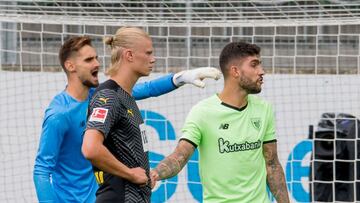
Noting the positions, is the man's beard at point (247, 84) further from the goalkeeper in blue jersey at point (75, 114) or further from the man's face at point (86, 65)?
the man's face at point (86, 65)

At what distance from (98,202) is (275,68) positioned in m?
5.73

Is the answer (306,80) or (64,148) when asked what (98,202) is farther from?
(306,80)

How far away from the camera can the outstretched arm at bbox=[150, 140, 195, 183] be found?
16.2 feet

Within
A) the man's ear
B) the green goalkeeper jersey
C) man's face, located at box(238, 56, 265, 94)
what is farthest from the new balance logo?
the man's ear

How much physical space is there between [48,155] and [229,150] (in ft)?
3.54

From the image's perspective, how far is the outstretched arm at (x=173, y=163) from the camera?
4.94 m

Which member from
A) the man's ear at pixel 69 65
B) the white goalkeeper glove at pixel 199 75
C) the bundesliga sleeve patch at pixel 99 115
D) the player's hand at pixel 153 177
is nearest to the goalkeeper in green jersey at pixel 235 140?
the white goalkeeper glove at pixel 199 75

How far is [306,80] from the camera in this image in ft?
30.8

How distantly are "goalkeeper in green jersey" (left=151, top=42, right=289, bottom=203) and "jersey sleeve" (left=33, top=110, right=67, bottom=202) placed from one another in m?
0.76

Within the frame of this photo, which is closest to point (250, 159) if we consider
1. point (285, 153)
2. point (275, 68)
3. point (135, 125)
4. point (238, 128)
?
point (238, 128)

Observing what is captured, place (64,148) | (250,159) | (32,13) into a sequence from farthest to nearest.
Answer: (32,13) < (64,148) < (250,159)

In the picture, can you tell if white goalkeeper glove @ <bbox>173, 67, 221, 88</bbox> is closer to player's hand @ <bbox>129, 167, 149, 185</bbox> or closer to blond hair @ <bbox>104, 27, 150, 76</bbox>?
blond hair @ <bbox>104, 27, 150, 76</bbox>

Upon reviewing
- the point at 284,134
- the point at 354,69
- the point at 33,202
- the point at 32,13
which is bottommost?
the point at 33,202

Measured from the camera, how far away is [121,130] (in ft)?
14.9
